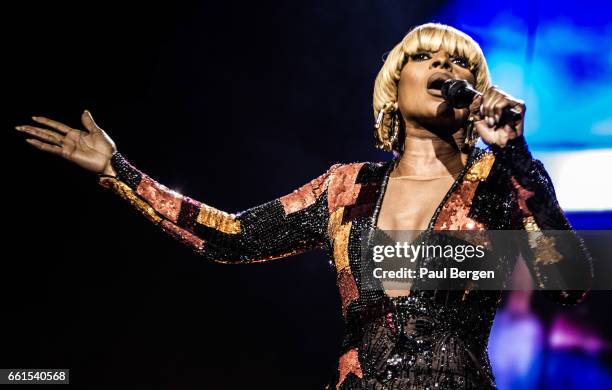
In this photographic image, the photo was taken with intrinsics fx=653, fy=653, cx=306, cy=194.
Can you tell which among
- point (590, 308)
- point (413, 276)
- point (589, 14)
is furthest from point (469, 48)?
point (590, 308)

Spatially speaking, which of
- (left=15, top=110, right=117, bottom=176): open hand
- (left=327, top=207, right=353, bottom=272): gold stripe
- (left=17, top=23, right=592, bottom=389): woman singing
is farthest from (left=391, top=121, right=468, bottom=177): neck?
(left=15, top=110, right=117, bottom=176): open hand

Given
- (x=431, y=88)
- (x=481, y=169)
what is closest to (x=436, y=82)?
(x=431, y=88)

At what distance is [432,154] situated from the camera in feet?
6.11

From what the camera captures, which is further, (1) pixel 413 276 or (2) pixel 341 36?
(2) pixel 341 36

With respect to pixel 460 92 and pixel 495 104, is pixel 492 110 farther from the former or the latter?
pixel 460 92

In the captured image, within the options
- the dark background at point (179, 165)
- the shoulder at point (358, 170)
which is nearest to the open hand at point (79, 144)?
the shoulder at point (358, 170)

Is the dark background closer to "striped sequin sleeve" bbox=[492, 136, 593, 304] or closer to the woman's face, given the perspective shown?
the woman's face

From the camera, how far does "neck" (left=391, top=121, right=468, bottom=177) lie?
5.98 ft

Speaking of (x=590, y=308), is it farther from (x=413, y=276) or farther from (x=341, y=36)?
(x=413, y=276)

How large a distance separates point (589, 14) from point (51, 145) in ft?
8.59

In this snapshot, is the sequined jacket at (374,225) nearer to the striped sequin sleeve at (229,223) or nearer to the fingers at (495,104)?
the striped sequin sleeve at (229,223)

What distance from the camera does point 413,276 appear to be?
5.07 feet

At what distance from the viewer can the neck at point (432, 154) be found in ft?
5.98

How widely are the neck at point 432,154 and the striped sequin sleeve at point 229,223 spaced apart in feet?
0.82
